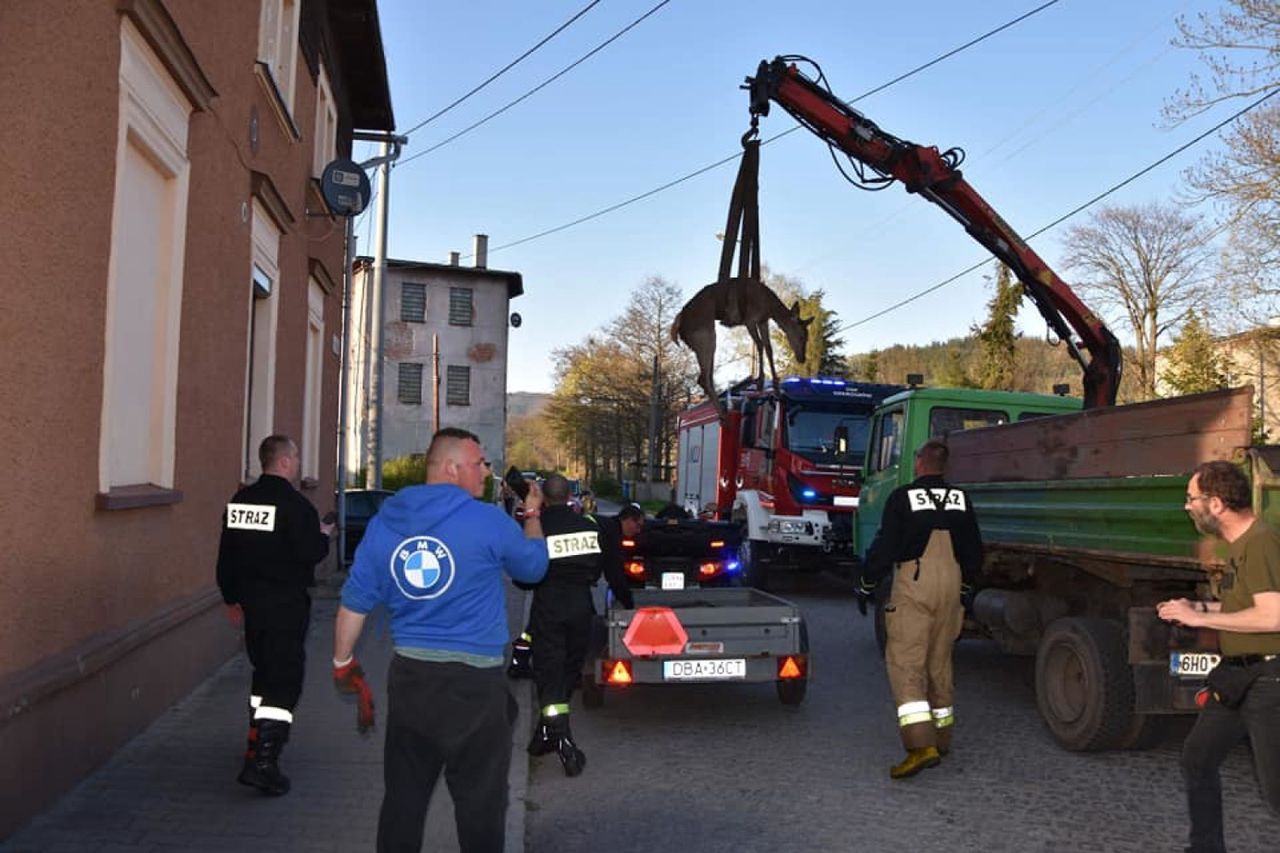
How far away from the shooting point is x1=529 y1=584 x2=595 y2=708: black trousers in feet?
19.8

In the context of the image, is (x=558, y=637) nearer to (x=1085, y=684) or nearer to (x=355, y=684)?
(x=355, y=684)

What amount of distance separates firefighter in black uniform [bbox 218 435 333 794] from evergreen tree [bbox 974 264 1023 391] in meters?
52.6

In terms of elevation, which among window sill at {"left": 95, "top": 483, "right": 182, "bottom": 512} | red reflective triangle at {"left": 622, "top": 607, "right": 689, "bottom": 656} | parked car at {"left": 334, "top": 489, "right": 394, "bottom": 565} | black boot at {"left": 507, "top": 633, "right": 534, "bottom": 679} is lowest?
black boot at {"left": 507, "top": 633, "right": 534, "bottom": 679}

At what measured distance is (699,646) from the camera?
691 centimetres

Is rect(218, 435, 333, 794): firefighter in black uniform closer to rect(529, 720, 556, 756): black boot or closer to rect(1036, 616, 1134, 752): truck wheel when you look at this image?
rect(529, 720, 556, 756): black boot

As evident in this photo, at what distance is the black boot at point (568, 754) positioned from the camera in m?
5.94

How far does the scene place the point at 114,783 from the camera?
5070mm

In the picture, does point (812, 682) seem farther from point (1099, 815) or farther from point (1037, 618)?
point (1099, 815)

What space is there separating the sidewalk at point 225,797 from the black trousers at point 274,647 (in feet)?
1.48

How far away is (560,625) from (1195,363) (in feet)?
119

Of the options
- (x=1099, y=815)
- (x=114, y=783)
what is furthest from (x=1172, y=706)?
(x=114, y=783)

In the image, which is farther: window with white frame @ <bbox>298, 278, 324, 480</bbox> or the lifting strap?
window with white frame @ <bbox>298, 278, 324, 480</bbox>

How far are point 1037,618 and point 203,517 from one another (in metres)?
5.82

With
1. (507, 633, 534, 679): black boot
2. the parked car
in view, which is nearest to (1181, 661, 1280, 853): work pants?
(507, 633, 534, 679): black boot
